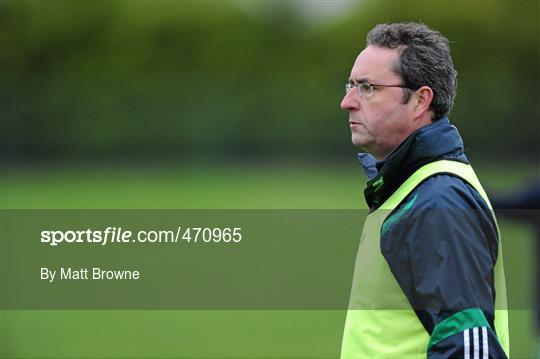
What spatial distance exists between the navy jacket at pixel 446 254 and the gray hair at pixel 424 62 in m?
0.41

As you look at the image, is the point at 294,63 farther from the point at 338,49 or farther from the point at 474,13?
the point at 474,13

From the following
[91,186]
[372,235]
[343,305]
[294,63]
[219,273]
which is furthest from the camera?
[294,63]

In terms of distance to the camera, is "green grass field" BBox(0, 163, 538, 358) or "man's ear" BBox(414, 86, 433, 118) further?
"green grass field" BBox(0, 163, 538, 358)

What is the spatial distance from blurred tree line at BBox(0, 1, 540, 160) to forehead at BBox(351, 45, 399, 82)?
31.9 m

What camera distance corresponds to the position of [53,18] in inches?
1699

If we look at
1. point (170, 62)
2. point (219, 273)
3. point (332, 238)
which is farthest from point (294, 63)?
point (219, 273)

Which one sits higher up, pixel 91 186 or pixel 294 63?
pixel 294 63

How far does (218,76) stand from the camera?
1507 inches

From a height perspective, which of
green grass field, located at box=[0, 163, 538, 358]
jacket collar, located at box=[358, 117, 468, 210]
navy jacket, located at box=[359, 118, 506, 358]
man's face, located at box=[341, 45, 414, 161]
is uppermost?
man's face, located at box=[341, 45, 414, 161]

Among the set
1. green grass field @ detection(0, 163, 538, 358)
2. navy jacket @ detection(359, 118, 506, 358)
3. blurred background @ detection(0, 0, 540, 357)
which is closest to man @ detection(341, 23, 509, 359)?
navy jacket @ detection(359, 118, 506, 358)

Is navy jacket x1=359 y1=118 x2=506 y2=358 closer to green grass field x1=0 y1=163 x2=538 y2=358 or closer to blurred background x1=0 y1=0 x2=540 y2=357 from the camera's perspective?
green grass field x1=0 y1=163 x2=538 y2=358

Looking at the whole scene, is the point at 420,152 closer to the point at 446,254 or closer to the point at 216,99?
the point at 446,254

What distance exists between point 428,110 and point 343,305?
6.83 meters

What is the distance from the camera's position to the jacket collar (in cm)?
253
